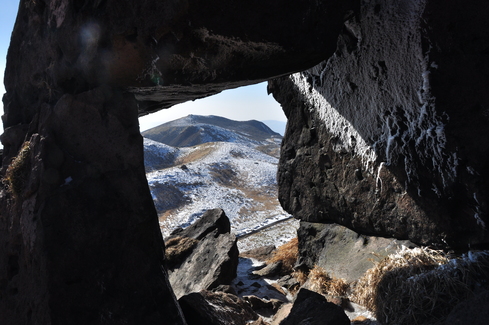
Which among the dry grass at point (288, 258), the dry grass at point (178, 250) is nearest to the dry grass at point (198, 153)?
the dry grass at point (178, 250)

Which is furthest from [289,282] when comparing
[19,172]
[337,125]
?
[19,172]

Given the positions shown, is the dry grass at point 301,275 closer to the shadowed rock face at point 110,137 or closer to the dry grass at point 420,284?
the dry grass at point 420,284

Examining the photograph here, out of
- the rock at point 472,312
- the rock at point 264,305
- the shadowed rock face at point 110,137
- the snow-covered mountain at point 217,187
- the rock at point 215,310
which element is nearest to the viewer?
the rock at point 472,312

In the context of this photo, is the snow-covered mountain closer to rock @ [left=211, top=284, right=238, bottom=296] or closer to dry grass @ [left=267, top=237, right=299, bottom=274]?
dry grass @ [left=267, top=237, right=299, bottom=274]

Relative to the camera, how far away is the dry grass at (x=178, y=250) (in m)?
5.52

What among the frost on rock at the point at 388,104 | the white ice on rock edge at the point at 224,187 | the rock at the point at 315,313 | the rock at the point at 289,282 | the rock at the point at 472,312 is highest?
the frost on rock at the point at 388,104

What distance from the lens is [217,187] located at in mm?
12898

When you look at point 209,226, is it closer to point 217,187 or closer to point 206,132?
point 217,187

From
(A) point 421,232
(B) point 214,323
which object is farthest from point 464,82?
(B) point 214,323

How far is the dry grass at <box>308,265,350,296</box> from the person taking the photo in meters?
3.72

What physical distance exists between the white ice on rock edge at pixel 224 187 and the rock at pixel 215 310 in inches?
212

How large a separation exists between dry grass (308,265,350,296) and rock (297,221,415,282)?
72 mm

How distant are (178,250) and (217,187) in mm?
7261

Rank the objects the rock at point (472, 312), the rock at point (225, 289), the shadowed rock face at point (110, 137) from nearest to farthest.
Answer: the rock at point (472, 312) → the shadowed rock face at point (110, 137) → the rock at point (225, 289)
